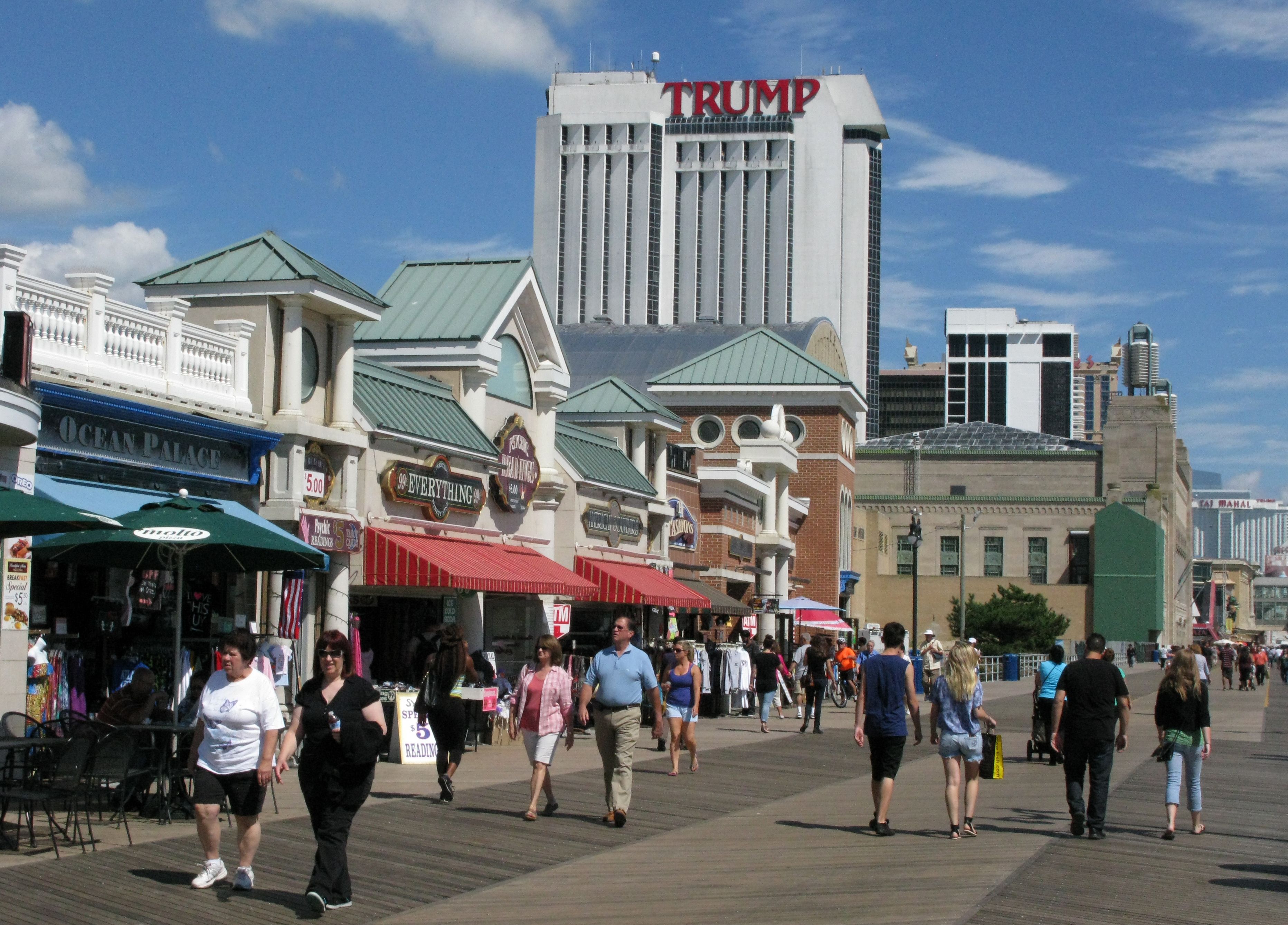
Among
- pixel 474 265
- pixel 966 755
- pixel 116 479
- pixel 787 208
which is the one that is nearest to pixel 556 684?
pixel 966 755

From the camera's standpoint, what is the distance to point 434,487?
23703 millimetres

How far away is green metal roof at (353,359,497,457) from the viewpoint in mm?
22500

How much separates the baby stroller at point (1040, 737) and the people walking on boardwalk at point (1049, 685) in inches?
0.4

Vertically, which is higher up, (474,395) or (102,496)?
(474,395)

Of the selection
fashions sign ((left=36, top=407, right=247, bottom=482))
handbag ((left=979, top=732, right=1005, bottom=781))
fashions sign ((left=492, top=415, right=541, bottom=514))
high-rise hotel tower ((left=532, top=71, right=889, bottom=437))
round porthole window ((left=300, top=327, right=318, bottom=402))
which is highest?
high-rise hotel tower ((left=532, top=71, right=889, bottom=437))

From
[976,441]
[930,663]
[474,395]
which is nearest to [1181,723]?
[474,395]

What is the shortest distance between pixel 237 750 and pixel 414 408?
14.7 metres

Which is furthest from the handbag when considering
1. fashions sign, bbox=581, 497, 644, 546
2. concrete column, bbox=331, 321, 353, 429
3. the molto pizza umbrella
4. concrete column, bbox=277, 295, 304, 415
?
fashions sign, bbox=581, 497, 644, 546

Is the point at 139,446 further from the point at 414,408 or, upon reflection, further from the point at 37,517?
the point at 414,408

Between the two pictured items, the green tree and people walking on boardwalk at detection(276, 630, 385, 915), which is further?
the green tree

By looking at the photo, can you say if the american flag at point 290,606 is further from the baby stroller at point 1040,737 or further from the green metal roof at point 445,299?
the baby stroller at point 1040,737

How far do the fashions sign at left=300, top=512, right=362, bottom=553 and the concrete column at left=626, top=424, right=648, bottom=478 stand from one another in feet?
43.8

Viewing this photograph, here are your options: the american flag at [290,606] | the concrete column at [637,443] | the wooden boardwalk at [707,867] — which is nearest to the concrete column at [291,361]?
the american flag at [290,606]

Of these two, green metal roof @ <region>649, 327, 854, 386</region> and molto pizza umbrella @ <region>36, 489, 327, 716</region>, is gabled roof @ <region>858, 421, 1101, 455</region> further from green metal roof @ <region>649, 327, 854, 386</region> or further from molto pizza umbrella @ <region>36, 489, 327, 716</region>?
molto pizza umbrella @ <region>36, 489, 327, 716</region>
